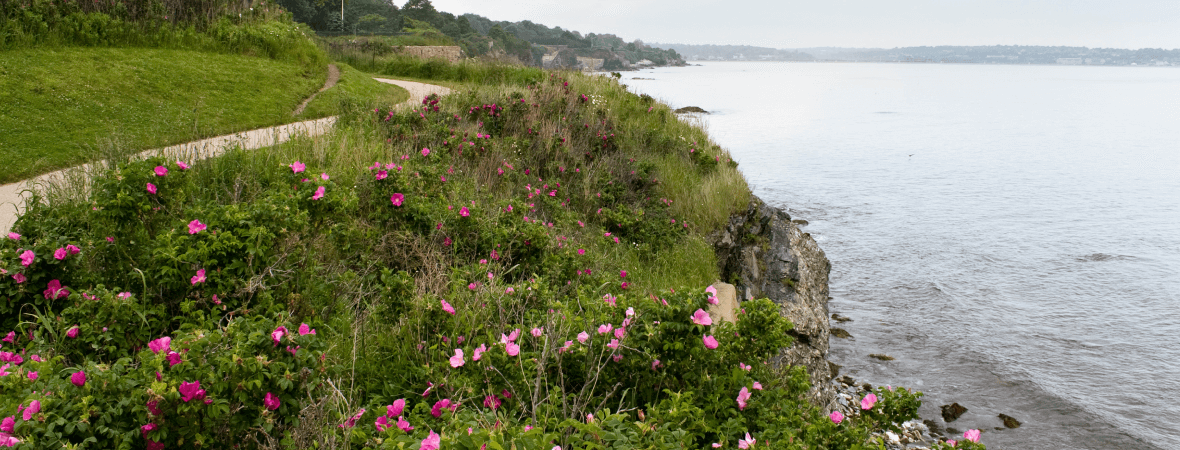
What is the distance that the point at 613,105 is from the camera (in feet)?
46.6

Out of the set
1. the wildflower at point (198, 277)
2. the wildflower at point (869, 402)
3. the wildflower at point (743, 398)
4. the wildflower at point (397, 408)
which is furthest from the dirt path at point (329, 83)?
the wildflower at point (869, 402)

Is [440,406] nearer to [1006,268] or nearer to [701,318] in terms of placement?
[701,318]

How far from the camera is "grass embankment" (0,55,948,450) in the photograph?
250cm

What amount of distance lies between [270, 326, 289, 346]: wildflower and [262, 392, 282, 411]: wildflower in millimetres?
215

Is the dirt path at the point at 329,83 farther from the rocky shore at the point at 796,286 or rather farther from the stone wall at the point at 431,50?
the stone wall at the point at 431,50

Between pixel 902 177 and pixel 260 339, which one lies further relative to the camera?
pixel 902 177

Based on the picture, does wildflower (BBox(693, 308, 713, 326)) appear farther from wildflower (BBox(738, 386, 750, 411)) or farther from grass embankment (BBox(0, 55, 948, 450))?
wildflower (BBox(738, 386, 750, 411))

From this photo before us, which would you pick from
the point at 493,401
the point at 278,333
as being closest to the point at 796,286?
the point at 493,401

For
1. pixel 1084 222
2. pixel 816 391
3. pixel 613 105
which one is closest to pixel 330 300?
pixel 816 391

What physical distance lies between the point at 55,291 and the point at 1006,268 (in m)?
15.3

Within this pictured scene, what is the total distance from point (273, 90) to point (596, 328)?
34.0 feet

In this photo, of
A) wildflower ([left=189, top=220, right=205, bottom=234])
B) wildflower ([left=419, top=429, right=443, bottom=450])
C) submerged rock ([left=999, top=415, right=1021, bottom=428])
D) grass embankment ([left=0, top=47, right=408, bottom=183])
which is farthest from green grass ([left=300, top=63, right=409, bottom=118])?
submerged rock ([left=999, top=415, right=1021, bottom=428])

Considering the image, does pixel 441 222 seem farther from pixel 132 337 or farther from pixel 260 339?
pixel 260 339

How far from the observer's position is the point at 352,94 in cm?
1191
